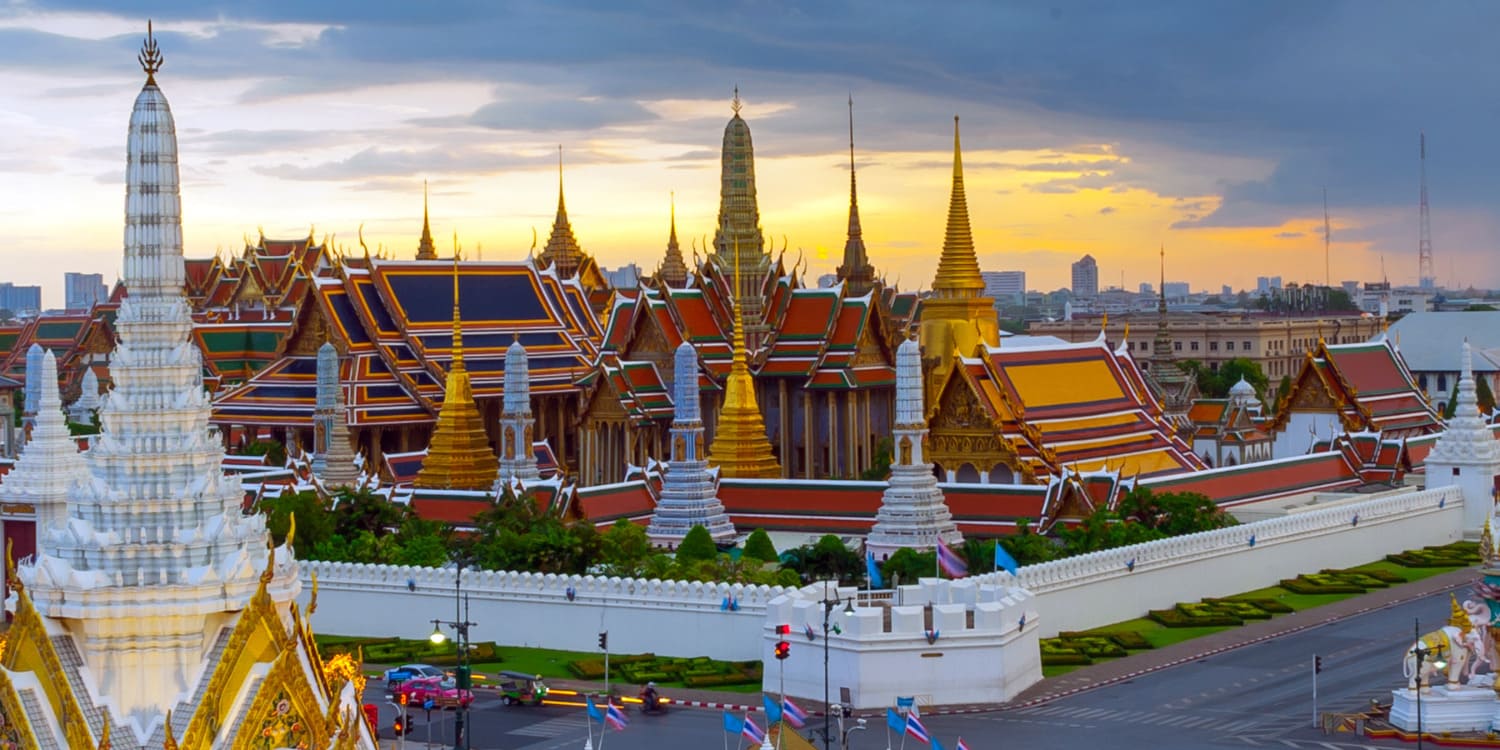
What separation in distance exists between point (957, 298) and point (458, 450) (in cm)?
1858

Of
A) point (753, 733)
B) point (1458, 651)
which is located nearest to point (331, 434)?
point (753, 733)

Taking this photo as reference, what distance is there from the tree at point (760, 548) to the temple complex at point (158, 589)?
23.3 meters

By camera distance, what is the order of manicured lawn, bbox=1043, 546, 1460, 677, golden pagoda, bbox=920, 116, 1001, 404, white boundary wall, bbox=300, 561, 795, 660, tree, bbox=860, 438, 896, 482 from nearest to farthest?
white boundary wall, bbox=300, 561, 795, 660 → manicured lawn, bbox=1043, 546, 1460, 677 → tree, bbox=860, 438, 896, 482 → golden pagoda, bbox=920, 116, 1001, 404

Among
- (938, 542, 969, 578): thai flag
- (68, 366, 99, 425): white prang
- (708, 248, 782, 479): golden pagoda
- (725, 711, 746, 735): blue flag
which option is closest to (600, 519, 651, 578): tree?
(938, 542, 969, 578): thai flag

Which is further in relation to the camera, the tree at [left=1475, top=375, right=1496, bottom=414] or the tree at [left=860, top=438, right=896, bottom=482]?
the tree at [left=1475, top=375, right=1496, bottom=414]

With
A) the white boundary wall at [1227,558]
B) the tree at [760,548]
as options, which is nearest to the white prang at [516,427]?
the tree at [760,548]

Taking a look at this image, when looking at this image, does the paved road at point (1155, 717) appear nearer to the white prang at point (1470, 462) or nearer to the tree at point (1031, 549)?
the tree at point (1031, 549)

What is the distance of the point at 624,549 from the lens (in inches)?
1738

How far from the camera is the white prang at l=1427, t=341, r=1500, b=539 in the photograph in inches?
2211

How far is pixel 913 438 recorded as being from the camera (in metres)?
46.4

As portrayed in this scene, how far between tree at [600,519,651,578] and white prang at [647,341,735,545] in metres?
3.00

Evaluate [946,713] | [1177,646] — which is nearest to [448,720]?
[946,713]

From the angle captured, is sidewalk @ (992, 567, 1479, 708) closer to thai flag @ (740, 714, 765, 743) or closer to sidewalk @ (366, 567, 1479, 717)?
sidewalk @ (366, 567, 1479, 717)

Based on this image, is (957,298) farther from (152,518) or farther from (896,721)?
(152,518)
